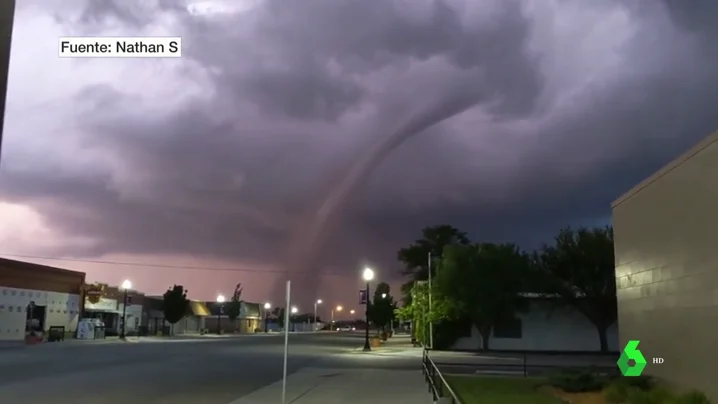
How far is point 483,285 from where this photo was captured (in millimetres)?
43219

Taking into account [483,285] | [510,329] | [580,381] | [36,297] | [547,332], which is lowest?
[580,381]

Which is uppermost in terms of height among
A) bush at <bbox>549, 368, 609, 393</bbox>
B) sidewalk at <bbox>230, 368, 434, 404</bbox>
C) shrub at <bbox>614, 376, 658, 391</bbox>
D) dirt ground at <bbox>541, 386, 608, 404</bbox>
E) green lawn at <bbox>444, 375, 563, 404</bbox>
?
shrub at <bbox>614, 376, 658, 391</bbox>

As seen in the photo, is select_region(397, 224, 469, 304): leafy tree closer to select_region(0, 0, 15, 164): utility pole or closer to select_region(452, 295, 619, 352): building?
select_region(452, 295, 619, 352): building

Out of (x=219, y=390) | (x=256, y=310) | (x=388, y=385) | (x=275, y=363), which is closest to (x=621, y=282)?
(x=388, y=385)

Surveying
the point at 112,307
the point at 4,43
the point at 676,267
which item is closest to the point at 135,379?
the point at 676,267

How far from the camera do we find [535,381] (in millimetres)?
20375

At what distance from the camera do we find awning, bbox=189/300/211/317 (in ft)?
349

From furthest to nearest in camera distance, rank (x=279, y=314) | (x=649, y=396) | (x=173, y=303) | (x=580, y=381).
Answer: (x=279, y=314)
(x=173, y=303)
(x=580, y=381)
(x=649, y=396)

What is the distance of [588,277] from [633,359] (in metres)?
28.9

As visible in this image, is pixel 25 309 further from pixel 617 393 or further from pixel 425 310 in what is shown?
pixel 617 393

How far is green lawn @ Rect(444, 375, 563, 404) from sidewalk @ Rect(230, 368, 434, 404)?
105 cm

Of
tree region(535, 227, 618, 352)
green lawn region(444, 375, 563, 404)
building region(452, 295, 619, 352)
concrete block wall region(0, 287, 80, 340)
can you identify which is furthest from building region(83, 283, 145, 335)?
green lawn region(444, 375, 563, 404)

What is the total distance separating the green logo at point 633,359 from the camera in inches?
607

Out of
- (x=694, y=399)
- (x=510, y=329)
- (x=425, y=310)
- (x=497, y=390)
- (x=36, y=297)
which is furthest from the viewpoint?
(x=36, y=297)
